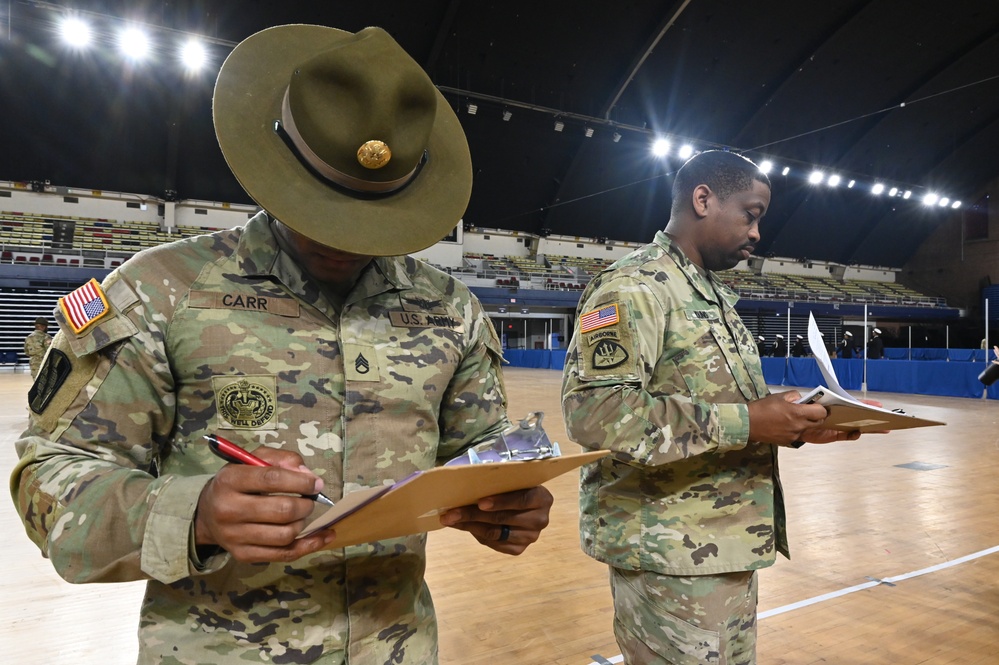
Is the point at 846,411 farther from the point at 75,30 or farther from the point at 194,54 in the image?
the point at 75,30

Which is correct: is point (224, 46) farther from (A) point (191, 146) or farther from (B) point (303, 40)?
(B) point (303, 40)

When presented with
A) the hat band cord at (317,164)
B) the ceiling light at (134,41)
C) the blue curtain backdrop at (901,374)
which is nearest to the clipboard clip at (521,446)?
the hat band cord at (317,164)

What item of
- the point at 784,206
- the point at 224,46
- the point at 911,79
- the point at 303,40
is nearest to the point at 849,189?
the point at 784,206

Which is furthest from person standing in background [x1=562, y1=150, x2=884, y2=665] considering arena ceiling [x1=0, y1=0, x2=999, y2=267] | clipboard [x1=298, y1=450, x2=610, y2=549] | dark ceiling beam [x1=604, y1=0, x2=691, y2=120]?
dark ceiling beam [x1=604, y1=0, x2=691, y2=120]

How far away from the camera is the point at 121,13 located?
40.3 ft

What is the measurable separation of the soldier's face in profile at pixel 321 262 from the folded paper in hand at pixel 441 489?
335 millimetres

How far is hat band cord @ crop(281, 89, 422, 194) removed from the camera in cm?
80

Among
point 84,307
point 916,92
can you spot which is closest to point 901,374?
point 916,92

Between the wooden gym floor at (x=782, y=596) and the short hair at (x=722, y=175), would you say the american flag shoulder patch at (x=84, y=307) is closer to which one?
the short hair at (x=722, y=175)

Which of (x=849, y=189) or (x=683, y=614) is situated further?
(x=849, y=189)

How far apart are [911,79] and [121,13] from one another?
21.2 meters

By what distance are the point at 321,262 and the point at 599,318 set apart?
0.72 metres

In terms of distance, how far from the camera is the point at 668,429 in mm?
1299

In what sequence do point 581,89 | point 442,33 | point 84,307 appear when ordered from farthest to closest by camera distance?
point 581,89, point 442,33, point 84,307
